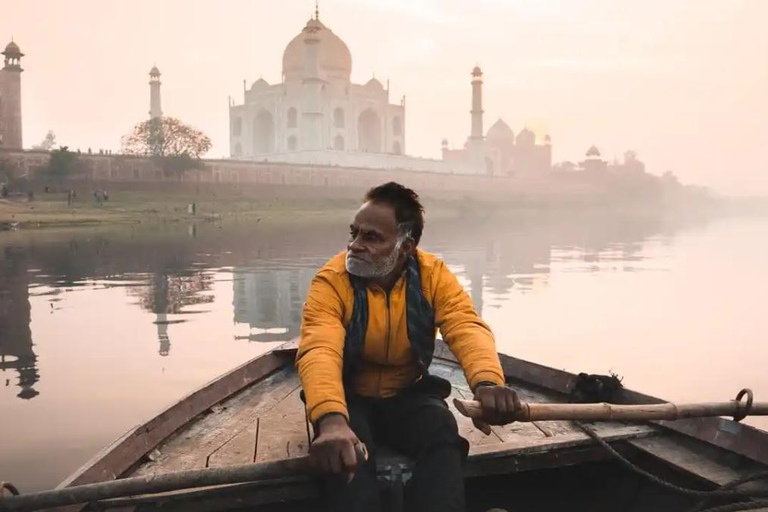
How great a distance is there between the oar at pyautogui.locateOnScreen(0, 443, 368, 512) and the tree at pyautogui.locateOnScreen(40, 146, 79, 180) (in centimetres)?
3165

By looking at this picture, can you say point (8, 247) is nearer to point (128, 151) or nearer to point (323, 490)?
point (323, 490)

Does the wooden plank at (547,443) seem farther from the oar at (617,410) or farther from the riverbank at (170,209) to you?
the riverbank at (170,209)

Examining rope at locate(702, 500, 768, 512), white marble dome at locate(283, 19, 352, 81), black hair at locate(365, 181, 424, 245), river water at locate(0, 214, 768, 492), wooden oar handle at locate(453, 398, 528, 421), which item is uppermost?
white marble dome at locate(283, 19, 352, 81)

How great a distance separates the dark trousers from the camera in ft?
6.55

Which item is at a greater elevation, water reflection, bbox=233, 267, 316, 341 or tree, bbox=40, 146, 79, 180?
tree, bbox=40, 146, 79, 180

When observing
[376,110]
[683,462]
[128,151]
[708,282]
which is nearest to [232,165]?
[128,151]

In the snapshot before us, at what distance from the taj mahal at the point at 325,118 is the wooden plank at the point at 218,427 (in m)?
40.9

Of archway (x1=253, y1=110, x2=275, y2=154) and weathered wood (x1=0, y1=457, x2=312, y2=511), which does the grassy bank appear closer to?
archway (x1=253, y1=110, x2=275, y2=154)

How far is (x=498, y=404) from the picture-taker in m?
1.98

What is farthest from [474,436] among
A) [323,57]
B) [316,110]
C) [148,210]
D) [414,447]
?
[323,57]

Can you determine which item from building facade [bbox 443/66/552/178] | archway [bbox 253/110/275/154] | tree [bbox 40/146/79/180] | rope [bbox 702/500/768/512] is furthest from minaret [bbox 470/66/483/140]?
rope [bbox 702/500/768/512]

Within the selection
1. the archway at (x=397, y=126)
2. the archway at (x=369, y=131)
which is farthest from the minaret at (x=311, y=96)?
the archway at (x=397, y=126)

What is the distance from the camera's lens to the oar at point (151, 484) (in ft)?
6.16

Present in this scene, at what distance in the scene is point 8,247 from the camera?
54.4ft
